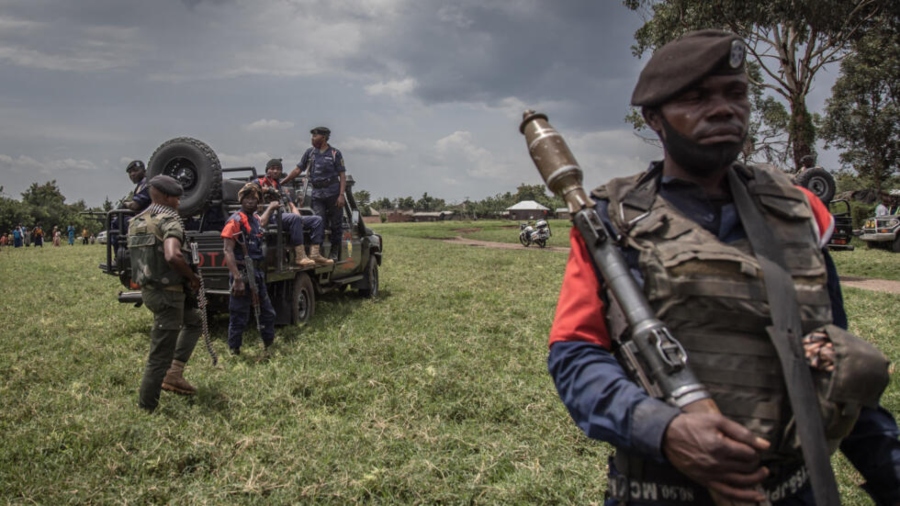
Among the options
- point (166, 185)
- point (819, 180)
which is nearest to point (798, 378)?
point (166, 185)

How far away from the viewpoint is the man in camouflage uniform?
16.9 feet

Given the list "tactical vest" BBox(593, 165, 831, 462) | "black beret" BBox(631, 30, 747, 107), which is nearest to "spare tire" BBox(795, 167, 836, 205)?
"black beret" BBox(631, 30, 747, 107)

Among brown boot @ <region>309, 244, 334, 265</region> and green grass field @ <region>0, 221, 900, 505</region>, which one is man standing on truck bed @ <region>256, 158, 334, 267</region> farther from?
green grass field @ <region>0, 221, 900, 505</region>

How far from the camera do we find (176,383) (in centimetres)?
545

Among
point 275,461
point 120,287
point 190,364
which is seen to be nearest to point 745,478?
point 275,461

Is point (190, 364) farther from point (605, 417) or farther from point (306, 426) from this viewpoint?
point (605, 417)

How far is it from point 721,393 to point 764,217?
17.4 inches

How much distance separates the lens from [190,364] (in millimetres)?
6570

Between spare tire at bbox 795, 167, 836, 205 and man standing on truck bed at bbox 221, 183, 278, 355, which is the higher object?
spare tire at bbox 795, 167, 836, 205

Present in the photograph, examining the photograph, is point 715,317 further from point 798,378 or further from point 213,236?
point 213,236

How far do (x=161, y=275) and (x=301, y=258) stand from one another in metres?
2.97

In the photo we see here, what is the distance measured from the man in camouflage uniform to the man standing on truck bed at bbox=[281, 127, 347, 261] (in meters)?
3.53

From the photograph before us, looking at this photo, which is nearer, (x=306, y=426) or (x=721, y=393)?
(x=721, y=393)

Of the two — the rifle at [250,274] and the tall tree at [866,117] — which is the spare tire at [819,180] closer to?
the rifle at [250,274]
